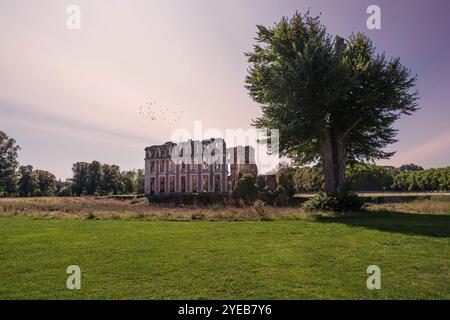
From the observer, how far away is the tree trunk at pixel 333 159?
2248cm

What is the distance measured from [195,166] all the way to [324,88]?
3815cm

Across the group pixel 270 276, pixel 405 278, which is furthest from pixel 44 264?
pixel 405 278

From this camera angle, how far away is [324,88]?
65.4 feet

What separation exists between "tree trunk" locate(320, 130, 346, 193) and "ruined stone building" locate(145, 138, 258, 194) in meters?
27.9

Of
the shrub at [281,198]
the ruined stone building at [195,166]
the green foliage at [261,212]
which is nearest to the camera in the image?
the green foliage at [261,212]

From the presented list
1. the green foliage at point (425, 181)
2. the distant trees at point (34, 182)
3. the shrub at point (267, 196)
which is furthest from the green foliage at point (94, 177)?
the green foliage at point (425, 181)

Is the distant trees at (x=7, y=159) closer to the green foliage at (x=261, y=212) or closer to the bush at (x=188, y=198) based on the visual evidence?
the bush at (x=188, y=198)

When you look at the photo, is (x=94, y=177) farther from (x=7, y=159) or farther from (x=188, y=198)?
(x=188, y=198)

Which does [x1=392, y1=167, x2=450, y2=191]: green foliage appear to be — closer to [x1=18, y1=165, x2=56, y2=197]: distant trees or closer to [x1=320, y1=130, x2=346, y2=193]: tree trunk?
[x1=320, y1=130, x2=346, y2=193]: tree trunk

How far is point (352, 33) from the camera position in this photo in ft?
79.6

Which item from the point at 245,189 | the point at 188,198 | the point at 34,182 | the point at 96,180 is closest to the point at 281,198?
the point at 245,189

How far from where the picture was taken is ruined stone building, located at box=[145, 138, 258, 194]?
5338 cm
